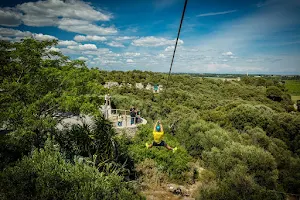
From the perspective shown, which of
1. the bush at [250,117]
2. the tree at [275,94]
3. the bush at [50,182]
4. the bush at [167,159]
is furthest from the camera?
the tree at [275,94]

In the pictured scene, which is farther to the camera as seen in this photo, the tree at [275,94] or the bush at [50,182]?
the tree at [275,94]

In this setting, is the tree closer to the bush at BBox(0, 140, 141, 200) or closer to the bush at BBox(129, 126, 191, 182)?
the bush at BBox(129, 126, 191, 182)

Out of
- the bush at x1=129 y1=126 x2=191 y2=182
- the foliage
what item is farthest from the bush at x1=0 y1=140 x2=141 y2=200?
the bush at x1=129 y1=126 x2=191 y2=182

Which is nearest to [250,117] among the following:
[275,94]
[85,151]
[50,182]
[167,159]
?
[167,159]

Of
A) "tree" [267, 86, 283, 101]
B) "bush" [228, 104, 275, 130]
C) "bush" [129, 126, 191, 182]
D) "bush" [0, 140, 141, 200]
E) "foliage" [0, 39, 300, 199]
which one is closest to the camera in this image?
"bush" [0, 140, 141, 200]

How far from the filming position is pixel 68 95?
42.7 ft

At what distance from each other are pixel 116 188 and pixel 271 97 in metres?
49.7

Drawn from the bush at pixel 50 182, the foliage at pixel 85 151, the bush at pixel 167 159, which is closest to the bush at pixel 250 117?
the foliage at pixel 85 151

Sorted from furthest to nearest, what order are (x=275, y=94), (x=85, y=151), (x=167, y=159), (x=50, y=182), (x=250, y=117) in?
(x=275, y=94), (x=250, y=117), (x=167, y=159), (x=85, y=151), (x=50, y=182)

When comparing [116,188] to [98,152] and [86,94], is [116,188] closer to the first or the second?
[98,152]

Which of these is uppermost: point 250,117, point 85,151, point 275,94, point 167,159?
point 275,94

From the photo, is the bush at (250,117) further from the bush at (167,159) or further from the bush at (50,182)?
the bush at (50,182)

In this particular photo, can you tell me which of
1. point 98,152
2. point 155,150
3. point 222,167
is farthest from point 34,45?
point 222,167

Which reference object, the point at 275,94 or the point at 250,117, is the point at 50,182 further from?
the point at 275,94
